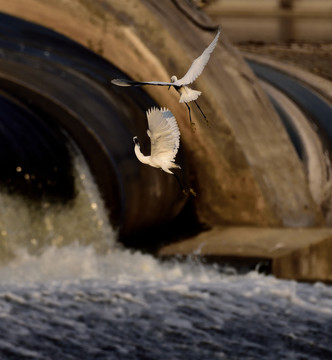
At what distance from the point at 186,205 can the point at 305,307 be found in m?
2.79

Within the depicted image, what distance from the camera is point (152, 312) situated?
870 cm

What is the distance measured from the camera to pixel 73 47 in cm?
1076

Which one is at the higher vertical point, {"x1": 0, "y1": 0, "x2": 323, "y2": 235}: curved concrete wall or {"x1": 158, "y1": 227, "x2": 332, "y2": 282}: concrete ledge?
{"x1": 0, "y1": 0, "x2": 323, "y2": 235}: curved concrete wall

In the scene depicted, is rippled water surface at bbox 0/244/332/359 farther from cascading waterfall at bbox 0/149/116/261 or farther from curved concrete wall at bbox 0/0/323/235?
curved concrete wall at bbox 0/0/323/235

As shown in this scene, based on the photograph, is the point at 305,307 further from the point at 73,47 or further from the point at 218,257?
the point at 73,47

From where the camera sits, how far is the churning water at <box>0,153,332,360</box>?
775cm

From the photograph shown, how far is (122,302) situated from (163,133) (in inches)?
220

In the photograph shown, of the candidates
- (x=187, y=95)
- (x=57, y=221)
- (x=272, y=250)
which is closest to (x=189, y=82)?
(x=187, y=95)

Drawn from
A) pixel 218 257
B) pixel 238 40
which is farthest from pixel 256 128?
pixel 238 40

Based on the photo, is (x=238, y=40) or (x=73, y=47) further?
(x=238, y=40)

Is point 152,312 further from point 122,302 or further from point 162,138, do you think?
point 162,138

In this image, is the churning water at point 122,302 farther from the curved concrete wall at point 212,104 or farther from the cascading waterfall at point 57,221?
the curved concrete wall at point 212,104

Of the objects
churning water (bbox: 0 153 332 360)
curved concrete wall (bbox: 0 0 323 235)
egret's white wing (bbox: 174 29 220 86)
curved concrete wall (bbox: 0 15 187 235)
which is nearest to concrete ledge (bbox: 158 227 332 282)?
churning water (bbox: 0 153 332 360)

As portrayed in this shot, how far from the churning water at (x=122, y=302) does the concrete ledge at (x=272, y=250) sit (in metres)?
0.18
